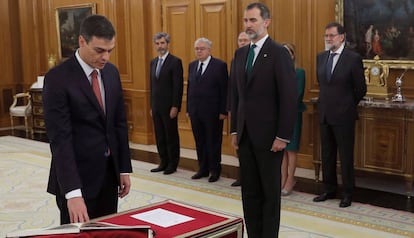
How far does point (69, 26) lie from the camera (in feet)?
35.9

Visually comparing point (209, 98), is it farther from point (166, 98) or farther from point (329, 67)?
point (329, 67)

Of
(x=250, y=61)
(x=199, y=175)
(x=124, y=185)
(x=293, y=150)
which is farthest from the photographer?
(x=199, y=175)

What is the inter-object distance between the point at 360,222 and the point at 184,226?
294 cm

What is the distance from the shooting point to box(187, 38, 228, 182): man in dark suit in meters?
6.56

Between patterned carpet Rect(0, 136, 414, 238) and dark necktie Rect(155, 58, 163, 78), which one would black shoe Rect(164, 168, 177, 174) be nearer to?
patterned carpet Rect(0, 136, 414, 238)

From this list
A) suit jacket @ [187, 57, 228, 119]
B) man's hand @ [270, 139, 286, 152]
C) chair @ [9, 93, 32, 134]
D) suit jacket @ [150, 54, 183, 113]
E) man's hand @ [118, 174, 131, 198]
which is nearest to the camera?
man's hand @ [118, 174, 131, 198]

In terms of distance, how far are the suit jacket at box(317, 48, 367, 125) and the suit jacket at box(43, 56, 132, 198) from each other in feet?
10.2

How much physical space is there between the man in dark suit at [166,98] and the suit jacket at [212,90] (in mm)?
387

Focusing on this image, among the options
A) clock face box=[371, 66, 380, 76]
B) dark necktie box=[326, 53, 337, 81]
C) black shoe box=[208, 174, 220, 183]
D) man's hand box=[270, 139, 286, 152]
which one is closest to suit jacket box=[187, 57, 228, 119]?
black shoe box=[208, 174, 220, 183]

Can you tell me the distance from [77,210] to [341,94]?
3.59 m

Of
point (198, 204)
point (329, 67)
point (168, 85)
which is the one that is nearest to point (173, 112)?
point (168, 85)

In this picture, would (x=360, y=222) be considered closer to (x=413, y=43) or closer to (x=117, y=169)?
(x=413, y=43)

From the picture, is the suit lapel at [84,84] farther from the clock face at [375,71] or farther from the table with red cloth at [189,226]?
the clock face at [375,71]

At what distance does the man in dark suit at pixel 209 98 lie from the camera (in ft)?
21.5
